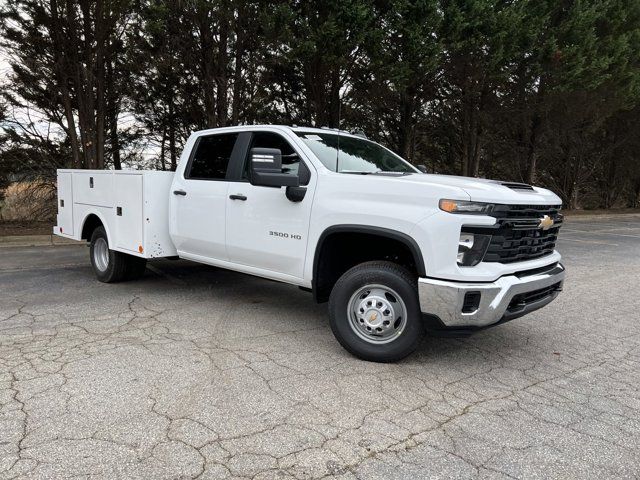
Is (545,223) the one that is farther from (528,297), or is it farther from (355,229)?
(355,229)

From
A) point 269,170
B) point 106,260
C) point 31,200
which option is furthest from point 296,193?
point 31,200

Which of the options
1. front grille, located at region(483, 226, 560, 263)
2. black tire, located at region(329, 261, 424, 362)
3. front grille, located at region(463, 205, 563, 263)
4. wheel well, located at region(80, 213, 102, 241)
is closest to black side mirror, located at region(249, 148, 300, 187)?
black tire, located at region(329, 261, 424, 362)

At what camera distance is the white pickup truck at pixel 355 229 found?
3875 millimetres

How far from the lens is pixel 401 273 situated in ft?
Answer: 13.6

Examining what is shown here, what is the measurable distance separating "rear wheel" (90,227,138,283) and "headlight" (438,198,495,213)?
15.0 feet

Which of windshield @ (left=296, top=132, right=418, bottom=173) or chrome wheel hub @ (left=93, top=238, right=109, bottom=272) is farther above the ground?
windshield @ (left=296, top=132, right=418, bottom=173)

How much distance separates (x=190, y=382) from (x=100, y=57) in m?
11.1

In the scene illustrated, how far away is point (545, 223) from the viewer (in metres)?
4.36

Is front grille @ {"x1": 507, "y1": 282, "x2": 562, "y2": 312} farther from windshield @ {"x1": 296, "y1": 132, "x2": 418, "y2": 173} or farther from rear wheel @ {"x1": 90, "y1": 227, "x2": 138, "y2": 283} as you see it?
rear wheel @ {"x1": 90, "y1": 227, "x2": 138, "y2": 283}

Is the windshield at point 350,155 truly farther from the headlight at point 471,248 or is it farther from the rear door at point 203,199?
the headlight at point 471,248

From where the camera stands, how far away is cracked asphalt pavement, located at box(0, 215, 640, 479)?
2.83 meters

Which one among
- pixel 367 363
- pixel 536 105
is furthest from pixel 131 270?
pixel 536 105

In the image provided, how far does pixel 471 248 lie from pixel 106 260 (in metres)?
5.10

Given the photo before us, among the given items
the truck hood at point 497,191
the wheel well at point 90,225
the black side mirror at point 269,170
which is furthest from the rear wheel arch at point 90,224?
the truck hood at point 497,191
